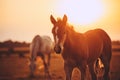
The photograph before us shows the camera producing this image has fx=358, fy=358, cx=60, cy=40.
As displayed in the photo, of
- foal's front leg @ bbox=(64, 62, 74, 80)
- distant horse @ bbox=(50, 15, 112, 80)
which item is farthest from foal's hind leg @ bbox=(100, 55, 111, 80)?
foal's front leg @ bbox=(64, 62, 74, 80)

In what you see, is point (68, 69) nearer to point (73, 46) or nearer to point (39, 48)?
point (73, 46)

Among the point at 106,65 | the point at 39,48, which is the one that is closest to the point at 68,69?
the point at 106,65

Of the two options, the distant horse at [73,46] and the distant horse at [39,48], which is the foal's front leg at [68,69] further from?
the distant horse at [39,48]

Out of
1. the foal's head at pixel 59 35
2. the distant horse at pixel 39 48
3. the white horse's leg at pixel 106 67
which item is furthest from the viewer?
the distant horse at pixel 39 48

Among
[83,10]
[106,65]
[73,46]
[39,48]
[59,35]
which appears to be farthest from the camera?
[39,48]

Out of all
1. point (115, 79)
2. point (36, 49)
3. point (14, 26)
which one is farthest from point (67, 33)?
point (14, 26)

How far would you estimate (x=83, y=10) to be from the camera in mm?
7086

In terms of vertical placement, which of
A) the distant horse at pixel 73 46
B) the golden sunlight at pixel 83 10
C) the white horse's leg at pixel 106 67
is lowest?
the white horse's leg at pixel 106 67

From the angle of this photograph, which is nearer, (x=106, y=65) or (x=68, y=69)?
(x=68, y=69)

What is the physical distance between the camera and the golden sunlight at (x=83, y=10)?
275 inches

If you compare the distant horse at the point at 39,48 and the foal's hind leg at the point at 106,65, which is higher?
the distant horse at the point at 39,48

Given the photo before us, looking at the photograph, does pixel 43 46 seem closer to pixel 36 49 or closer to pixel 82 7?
pixel 36 49

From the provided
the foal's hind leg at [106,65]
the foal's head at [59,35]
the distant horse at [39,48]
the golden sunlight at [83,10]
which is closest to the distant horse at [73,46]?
the foal's head at [59,35]

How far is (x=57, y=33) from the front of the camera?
4.34m
